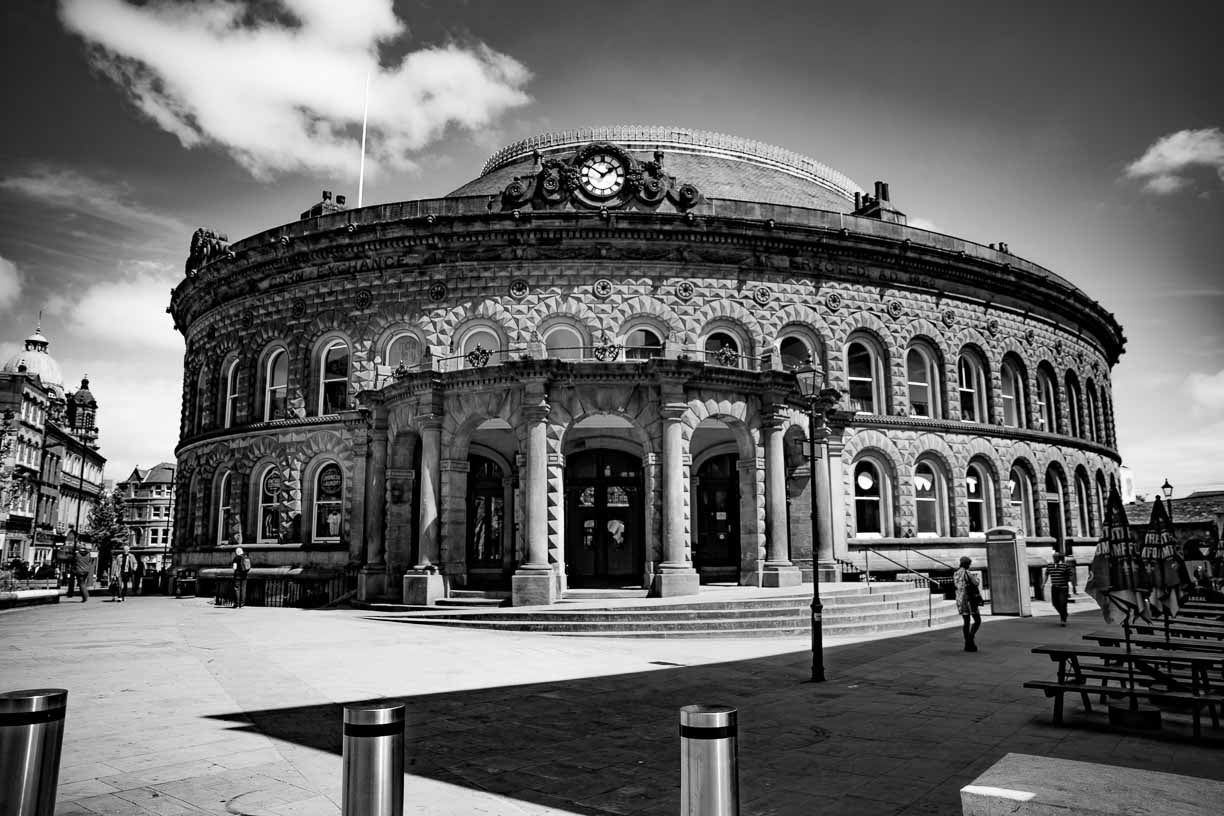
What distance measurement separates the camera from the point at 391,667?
12695mm

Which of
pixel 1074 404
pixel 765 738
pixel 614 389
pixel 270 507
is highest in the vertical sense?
pixel 1074 404

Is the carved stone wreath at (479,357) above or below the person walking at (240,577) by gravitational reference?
above

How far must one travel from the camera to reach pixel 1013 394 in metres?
34.3

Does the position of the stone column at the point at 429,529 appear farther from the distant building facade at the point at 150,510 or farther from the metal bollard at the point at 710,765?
the distant building facade at the point at 150,510

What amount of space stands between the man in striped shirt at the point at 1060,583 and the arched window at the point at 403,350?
20959 mm

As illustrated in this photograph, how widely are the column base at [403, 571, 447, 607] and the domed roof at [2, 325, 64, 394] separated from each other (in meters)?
98.2

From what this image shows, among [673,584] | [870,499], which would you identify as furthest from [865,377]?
[673,584]

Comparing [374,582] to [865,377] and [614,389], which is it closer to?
[614,389]

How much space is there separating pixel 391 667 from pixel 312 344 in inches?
797

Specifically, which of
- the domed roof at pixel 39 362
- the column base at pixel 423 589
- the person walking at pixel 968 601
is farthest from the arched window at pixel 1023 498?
the domed roof at pixel 39 362

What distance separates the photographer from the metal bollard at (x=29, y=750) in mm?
4215

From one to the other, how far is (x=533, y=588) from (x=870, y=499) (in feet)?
50.2

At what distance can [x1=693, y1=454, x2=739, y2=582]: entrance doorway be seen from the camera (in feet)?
90.1

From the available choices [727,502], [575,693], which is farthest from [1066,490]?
[575,693]
